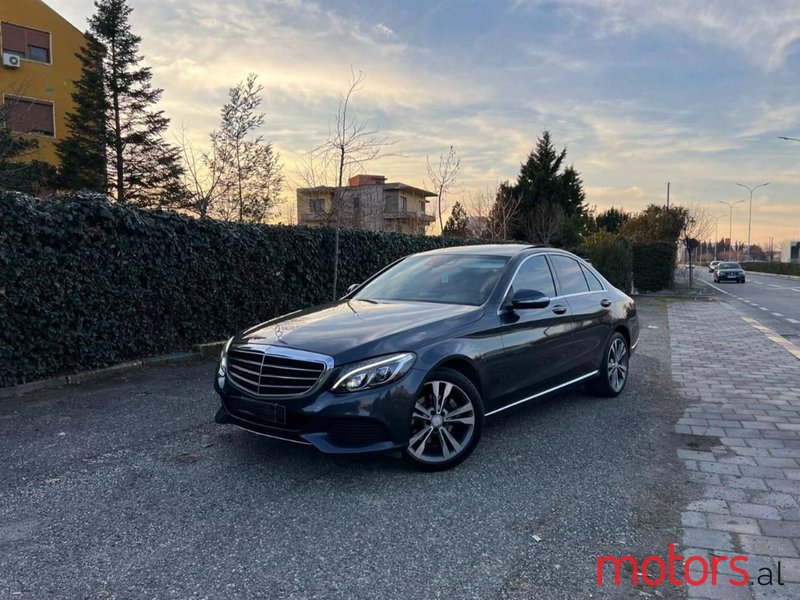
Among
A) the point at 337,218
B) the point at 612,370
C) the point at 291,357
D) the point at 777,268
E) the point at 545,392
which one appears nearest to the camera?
the point at 291,357

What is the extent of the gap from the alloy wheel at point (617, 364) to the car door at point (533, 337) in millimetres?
1122

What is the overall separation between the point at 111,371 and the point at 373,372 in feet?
15.0

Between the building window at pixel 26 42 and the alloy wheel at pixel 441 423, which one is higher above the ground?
the building window at pixel 26 42

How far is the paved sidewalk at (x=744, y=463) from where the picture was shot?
9.29 ft

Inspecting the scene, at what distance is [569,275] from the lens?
5.74 m

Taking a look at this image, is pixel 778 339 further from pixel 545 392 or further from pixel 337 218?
pixel 337 218

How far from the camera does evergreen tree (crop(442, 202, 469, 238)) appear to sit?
2339 cm

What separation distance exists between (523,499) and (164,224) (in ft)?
18.8

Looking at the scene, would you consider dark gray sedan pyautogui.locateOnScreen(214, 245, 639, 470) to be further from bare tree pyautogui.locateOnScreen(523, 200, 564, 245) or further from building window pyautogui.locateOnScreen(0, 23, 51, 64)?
building window pyautogui.locateOnScreen(0, 23, 51, 64)

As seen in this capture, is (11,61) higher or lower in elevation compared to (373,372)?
higher

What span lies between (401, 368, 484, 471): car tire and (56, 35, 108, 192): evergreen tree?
84.2 ft

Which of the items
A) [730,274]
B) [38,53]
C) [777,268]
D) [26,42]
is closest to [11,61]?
[26,42]

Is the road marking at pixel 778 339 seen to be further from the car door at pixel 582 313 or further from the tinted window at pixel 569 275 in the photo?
the tinted window at pixel 569 275

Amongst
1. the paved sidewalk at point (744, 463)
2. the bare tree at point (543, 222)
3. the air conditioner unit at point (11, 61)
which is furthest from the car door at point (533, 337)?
the air conditioner unit at point (11, 61)
